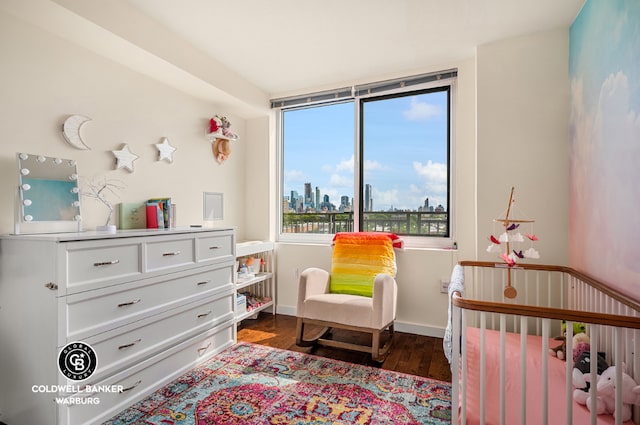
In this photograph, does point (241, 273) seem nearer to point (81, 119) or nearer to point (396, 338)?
point (396, 338)

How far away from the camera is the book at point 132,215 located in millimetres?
2354

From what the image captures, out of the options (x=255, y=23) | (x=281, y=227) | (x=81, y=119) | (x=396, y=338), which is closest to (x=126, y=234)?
(x=81, y=119)

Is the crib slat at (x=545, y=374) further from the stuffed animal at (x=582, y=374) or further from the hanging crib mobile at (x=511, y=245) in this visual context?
the hanging crib mobile at (x=511, y=245)

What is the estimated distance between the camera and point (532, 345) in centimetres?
195

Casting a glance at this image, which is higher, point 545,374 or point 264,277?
point 545,374

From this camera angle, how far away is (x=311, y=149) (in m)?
3.64

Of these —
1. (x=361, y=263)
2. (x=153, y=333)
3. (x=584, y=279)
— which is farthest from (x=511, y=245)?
(x=153, y=333)

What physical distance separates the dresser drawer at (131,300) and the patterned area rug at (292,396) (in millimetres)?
516

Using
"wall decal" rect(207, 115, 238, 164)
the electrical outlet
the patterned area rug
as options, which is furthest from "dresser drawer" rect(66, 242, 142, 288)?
the electrical outlet

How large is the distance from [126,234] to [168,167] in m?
1.07

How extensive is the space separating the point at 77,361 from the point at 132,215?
3.70ft

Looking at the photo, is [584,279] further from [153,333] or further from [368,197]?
[153,333]

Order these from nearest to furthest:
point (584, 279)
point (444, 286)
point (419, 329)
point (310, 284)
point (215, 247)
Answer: point (584, 279) → point (215, 247) → point (310, 284) → point (444, 286) → point (419, 329)

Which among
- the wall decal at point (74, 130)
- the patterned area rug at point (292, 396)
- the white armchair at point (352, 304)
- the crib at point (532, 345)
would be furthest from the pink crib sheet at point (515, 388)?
the wall decal at point (74, 130)
